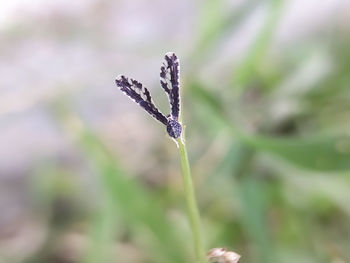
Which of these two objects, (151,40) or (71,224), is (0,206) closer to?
(71,224)

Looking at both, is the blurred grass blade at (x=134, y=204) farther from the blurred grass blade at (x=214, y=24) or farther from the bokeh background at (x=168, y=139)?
the blurred grass blade at (x=214, y=24)

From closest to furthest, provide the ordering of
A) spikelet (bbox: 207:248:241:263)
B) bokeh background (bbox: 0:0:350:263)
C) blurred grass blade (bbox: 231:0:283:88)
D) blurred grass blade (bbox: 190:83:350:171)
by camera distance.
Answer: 1. spikelet (bbox: 207:248:241:263)
2. blurred grass blade (bbox: 190:83:350:171)
3. bokeh background (bbox: 0:0:350:263)
4. blurred grass blade (bbox: 231:0:283:88)

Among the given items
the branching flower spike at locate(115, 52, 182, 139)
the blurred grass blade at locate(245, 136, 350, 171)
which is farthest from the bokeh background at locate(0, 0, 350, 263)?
the branching flower spike at locate(115, 52, 182, 139)

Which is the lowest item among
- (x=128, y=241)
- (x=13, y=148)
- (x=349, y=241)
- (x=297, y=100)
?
(x=349, y=241)

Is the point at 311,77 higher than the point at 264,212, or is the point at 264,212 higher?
the point at 311,77

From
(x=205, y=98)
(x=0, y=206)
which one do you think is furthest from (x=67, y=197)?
(x=205, y=98)

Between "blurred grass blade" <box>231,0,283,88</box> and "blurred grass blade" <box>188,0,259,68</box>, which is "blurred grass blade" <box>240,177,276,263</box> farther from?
"blurred grass blade" <box>188,0,259,68</box>

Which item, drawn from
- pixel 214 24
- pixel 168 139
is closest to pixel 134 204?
pixel 168 139
